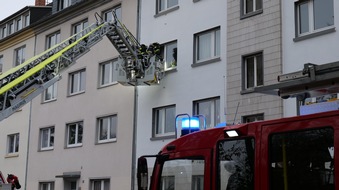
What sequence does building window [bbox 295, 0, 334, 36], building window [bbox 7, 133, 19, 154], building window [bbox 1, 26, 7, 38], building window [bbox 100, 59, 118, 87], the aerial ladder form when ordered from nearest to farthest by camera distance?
the aerial ladder
building window [bbox 295, 0, 334, 36]
building window [bbox 100, 59, 118, 87]
building window [bbox 7, 133, 19, 154]
building window [bbox 1, 26, 7, 38]

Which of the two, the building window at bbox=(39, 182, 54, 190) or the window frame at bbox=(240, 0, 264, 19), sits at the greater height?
the window frame at bbox=(240, 0, 264, 19)

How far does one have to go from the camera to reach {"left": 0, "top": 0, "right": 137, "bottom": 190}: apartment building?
21953 millimetres

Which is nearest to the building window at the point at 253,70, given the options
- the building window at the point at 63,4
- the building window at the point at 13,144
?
the building window at the point at 63,4

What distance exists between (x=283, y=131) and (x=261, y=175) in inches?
21.0

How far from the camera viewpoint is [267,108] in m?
16.0

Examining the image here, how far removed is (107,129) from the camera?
22781mm

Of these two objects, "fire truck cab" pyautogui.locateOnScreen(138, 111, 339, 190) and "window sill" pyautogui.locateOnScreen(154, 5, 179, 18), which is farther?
"window sill" pyautogui.locateOnScreen(154, 5, 179, 18)

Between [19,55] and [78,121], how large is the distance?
843cm

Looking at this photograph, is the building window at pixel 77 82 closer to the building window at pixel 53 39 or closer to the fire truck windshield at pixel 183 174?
the building window at pixel 53 39

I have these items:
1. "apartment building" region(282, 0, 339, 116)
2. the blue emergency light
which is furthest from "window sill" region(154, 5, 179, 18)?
the blue emergency light

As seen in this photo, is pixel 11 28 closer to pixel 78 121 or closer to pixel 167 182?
pixel 78 121

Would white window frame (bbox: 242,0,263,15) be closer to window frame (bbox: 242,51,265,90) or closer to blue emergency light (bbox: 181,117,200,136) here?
window frame (bbox: 242,51,265,90)

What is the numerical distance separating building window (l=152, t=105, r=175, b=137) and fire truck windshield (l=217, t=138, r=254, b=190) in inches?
526

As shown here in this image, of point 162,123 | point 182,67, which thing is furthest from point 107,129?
point 182,67
